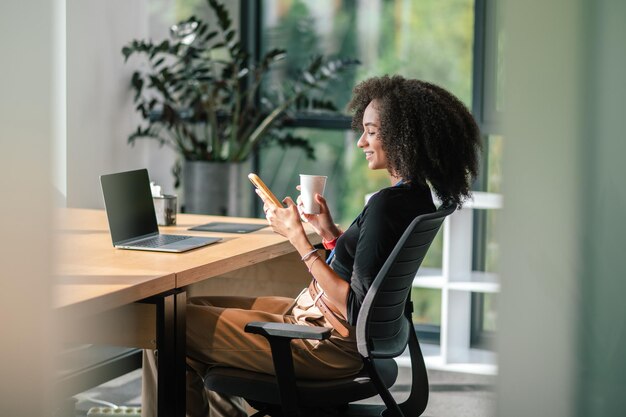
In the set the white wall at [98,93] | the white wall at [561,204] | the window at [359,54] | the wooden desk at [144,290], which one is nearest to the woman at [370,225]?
the wooden desk at [144,290]

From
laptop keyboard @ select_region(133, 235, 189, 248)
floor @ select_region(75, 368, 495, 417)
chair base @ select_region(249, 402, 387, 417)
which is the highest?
laptop keyboard @ select_region(133, 235, 189, 248)

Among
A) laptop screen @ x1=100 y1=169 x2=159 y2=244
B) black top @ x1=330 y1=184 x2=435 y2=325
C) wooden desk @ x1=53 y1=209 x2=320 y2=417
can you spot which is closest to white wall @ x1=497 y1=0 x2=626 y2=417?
black top @ x1=330 y1=184 x2=435 y2=325

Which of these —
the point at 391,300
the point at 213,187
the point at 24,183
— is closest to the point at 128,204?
the point at 391,300

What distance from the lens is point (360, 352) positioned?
223 cm

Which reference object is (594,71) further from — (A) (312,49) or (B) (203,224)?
(A) (312,49)

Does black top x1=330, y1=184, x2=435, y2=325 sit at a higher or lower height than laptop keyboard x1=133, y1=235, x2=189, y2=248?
higher

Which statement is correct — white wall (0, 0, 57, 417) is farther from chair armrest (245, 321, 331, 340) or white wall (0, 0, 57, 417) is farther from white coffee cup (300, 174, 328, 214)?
white coffee cup (300, 174, 328, 214)

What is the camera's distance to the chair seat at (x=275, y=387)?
230cm

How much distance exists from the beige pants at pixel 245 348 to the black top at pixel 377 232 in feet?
0.46

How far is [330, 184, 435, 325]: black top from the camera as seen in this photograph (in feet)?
7.39

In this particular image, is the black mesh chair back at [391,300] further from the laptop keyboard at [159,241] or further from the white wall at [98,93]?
the white wall at [98,93]

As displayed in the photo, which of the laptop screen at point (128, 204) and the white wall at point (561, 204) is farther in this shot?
the laptop screen at point (128, 204)

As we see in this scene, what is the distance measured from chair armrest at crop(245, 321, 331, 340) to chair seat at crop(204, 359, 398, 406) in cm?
18

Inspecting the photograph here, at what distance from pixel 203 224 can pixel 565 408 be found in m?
1.94
